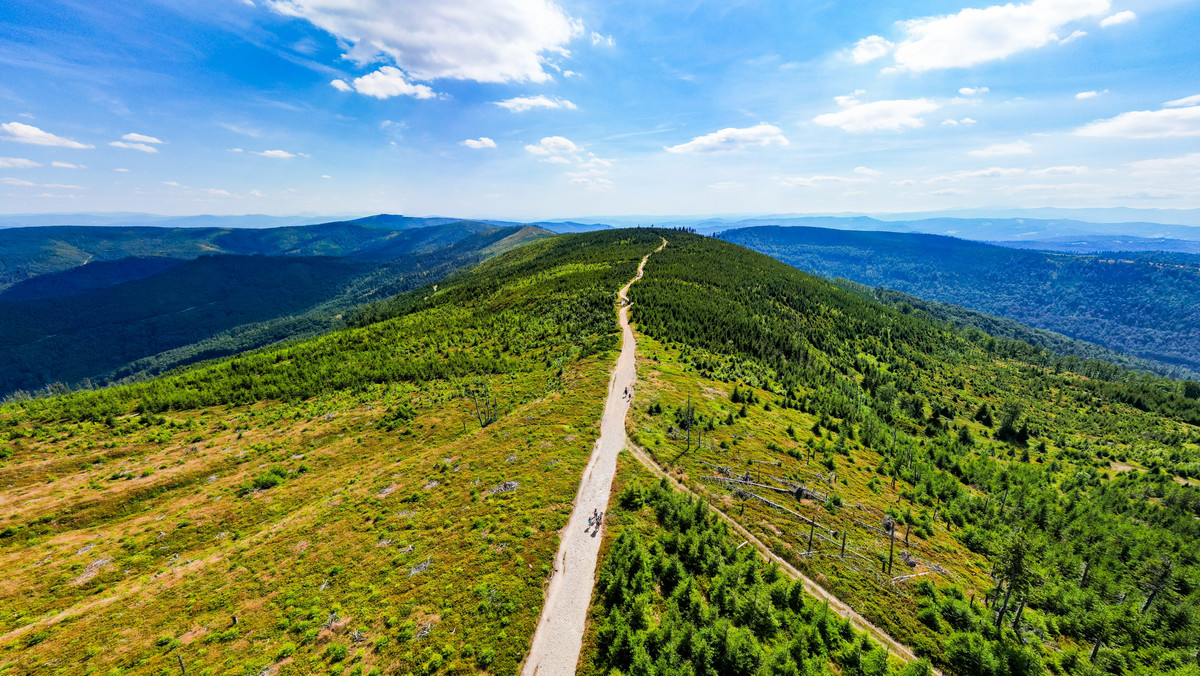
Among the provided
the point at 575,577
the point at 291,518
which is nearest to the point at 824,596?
the point at 575,577

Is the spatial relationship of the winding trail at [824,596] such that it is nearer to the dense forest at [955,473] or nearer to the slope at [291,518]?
the dense forest at [955,473]

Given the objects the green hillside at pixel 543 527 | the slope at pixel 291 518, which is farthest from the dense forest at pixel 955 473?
the slope at pixel 291 518

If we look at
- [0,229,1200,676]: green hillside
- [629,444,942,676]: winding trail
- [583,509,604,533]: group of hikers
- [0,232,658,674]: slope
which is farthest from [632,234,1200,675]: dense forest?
[0,232,658,674]: slope

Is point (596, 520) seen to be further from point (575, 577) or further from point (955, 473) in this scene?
point (955, 473)

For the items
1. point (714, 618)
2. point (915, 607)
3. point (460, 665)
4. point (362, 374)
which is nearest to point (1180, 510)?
point (915, 607)

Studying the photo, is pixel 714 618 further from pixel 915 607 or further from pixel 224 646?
pixel 224 646

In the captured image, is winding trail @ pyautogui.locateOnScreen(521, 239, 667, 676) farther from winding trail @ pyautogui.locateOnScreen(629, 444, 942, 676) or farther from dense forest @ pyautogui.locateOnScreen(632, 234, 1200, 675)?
winding trail @ pyautogui.locateOnScreen(629, 444, 942, 676)
